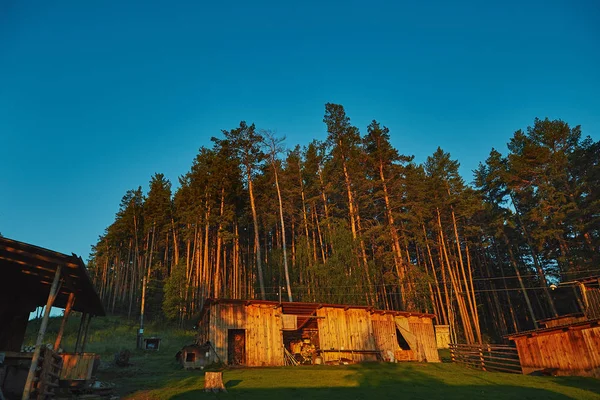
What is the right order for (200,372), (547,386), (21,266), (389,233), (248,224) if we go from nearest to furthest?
(21,266) < (547,386) < (200,372) < (389,233) < (248,224)

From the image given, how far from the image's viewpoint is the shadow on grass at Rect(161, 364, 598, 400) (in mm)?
11555

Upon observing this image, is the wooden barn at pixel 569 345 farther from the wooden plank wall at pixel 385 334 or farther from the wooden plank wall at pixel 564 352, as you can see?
the wooden plank wall at pixel 385 334

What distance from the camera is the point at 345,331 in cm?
2259

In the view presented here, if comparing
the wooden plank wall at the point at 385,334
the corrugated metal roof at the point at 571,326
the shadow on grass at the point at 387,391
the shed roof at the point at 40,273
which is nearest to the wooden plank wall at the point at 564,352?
the corrugated metal roof at the point at 571,326

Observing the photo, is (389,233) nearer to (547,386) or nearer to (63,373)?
(547,386)

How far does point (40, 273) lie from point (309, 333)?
1871 centimetres

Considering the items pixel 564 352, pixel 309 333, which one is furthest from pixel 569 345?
pixel 309 333

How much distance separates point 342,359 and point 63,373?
15.0m

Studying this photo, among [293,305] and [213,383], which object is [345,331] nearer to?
[293,305]

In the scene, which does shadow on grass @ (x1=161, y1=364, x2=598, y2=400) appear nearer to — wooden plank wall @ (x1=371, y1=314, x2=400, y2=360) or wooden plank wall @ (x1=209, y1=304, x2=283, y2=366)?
wooden plank wall @ (x1=209, y1=304, x2=283, y2=366)

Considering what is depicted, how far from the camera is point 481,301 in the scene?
46969 millimetres

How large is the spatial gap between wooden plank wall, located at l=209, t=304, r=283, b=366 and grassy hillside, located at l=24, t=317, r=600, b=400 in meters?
1.80

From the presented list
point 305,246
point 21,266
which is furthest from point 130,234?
point 21,266

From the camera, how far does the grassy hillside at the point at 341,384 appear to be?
11.9m
